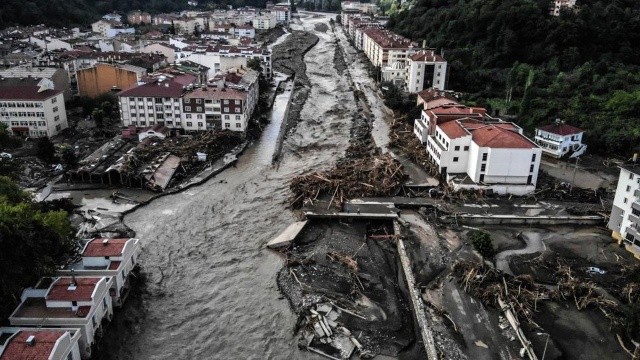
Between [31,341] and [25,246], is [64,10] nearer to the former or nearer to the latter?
[25,246]

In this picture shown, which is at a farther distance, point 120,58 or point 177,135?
point 120,58

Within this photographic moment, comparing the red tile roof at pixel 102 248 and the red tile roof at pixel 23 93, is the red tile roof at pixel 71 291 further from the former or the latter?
the red tile roof at pixel 23 93

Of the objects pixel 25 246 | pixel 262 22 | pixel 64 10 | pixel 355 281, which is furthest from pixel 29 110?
pixel 262 22

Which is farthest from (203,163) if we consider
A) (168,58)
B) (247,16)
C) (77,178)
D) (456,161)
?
(247,16)

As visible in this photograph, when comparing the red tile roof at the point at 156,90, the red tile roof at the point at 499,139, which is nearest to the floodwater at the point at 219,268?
the red tile roof at the point at 156,90

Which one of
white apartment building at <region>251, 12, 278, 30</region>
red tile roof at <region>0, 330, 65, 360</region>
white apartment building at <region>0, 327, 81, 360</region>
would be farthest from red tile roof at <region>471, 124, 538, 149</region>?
white apartment building at <region>251, 12, 278, 30</region>

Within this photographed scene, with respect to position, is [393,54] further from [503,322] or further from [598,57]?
[503,322]
